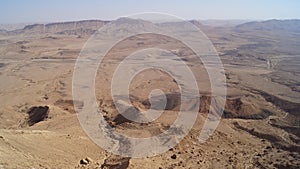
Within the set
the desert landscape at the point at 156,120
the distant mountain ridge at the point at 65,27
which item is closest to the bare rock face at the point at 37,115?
the desert landscape at the point at 156,120

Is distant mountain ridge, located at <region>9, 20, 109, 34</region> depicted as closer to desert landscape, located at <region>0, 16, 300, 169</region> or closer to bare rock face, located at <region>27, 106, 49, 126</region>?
desert landscape, located at <region>0, 16, 300, 169</region>

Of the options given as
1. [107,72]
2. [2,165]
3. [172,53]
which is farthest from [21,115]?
[172,53]

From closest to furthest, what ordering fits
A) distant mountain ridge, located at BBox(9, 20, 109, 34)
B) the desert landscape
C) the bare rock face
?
the desert landscape
the bare rock face
distant mountain ridge, located at BBox(9, 20, 109, 34)

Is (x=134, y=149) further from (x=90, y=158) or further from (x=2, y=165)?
(x=2, y=165)

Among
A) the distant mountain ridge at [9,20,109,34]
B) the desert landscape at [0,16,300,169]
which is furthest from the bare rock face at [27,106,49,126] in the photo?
the distant mountain ridge at [9,20,109,34]

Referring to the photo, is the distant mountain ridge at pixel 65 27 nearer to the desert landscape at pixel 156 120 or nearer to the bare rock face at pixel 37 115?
the desert landscape at pixel 156 120
